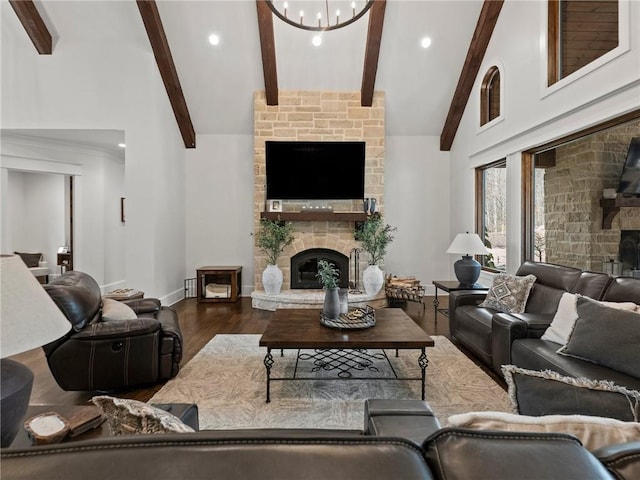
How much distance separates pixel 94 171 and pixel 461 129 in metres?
6.94

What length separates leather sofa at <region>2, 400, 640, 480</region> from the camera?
0.53 m

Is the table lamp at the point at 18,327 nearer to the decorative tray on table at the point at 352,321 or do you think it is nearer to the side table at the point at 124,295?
the decorative tray on table at the point at 352,321

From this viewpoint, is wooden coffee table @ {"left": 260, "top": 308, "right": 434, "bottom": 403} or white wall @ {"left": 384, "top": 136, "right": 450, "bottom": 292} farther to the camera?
white wall @ {"left": 384, "top": 136, "right": 450, "bottom": 292}

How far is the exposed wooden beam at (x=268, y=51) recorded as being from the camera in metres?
4.84

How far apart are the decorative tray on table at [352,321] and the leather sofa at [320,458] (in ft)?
7.54

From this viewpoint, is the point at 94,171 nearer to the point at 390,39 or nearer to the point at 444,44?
the point at 390,39

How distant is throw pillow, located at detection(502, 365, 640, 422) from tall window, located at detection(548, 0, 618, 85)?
3621 millimetres

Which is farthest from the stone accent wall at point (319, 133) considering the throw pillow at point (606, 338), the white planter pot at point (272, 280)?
the throw pillow at point (606, 338)

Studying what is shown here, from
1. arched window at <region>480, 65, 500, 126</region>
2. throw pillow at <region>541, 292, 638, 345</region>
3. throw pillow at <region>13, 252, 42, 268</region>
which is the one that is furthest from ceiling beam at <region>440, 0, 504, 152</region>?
throw pillow at <region>13, 252, 42, 268</region>

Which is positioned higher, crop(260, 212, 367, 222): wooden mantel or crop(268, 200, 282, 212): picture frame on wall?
crop(268, 200, 282, 212): picture frame on wall

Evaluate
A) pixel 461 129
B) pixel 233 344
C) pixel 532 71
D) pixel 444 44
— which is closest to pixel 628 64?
pixel 532 71

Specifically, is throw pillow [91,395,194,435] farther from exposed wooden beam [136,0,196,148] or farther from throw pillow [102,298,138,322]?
exposed wooden beam [136,0,196,148]

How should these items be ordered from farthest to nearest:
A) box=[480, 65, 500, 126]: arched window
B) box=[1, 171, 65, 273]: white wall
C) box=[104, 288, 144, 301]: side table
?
box=[1, 171, 65, 273]: white wall → box=[480, 65, 500, 126]: arched window → box=[104, 288, 144, 301]: side table

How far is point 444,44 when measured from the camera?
17.9 feet
